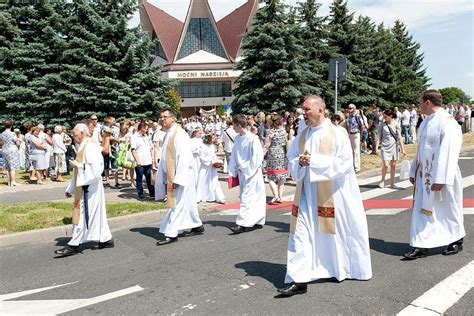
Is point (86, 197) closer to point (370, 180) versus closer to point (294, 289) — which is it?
point (294, 289)

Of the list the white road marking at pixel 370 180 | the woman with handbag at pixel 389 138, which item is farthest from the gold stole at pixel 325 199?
the white road marking at pixel 370 180

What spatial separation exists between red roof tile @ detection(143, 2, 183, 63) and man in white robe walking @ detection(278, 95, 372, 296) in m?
62.6

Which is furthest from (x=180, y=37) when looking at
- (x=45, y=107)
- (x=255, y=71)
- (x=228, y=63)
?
(x=45, y=107)

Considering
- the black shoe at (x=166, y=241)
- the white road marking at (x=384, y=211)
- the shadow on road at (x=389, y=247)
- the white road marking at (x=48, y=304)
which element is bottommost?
the white road marking at (x=48, y=304)

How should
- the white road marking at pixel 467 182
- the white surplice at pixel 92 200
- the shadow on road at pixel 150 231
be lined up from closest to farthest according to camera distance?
the white surplice at pixel 92 200 → the shadow on road at pixel 150 231 → the white road marking at pixel 467 182

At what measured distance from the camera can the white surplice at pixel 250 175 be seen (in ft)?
26.3

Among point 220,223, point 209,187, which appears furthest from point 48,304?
point 209,187

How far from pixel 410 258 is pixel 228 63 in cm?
6207

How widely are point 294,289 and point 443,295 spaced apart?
1435 mm

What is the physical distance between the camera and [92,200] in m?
7.02

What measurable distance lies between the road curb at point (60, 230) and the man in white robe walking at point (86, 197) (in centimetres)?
124

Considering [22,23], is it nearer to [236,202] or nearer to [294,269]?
[236,202]

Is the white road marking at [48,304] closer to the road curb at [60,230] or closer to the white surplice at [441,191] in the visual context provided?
the road curb at [60,230]

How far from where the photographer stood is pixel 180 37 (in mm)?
65188
